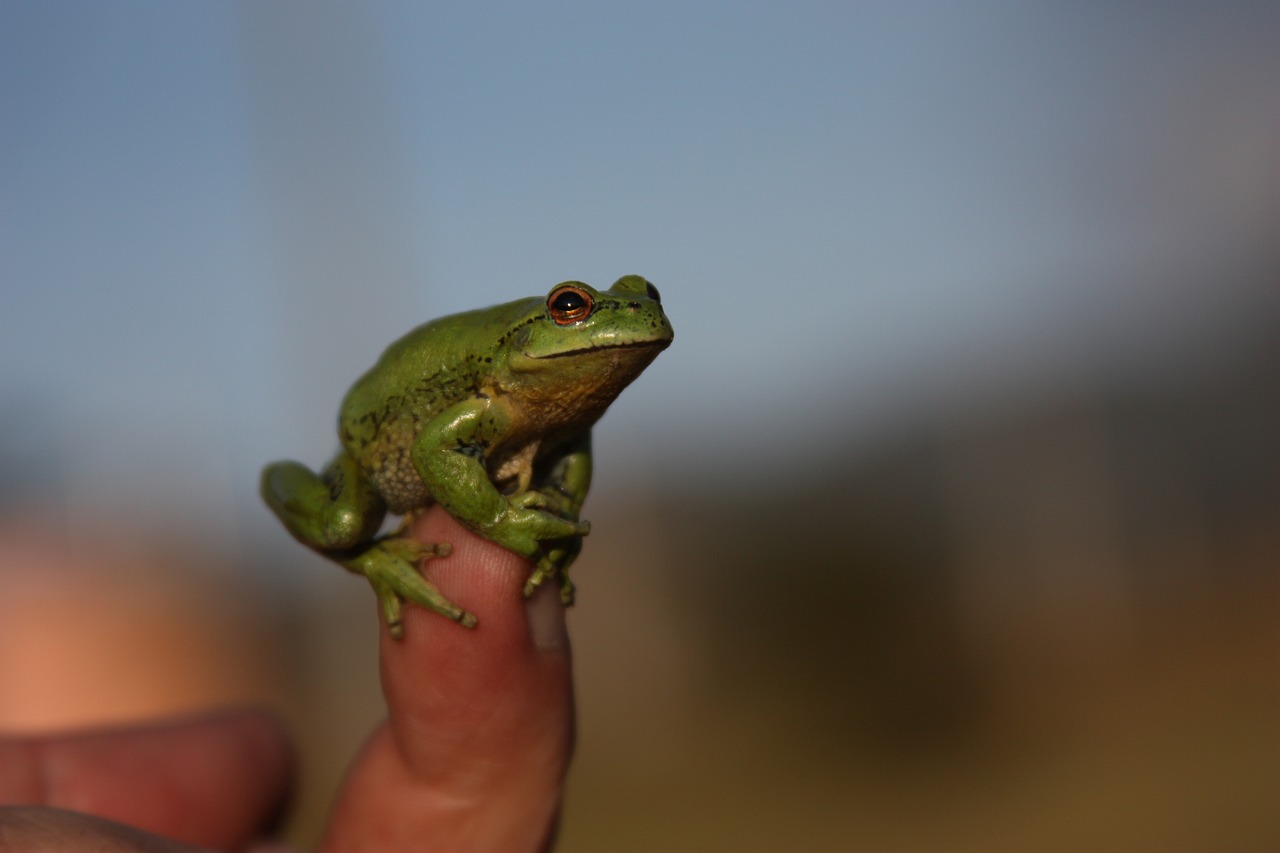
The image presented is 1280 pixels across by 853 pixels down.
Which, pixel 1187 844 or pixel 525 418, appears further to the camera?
pixel 1187 844

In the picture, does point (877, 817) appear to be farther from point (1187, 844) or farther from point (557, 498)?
point (557, 498)

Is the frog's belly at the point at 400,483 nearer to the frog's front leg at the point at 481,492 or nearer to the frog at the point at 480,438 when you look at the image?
the frog at the point at 480,438

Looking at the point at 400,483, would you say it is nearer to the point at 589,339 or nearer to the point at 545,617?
the point at 545,617

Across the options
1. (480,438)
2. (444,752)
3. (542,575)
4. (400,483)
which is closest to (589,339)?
(480,438)

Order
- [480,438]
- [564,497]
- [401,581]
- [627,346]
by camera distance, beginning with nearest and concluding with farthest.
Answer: [627,346] → [480,438] → [401,581] → [564,497]

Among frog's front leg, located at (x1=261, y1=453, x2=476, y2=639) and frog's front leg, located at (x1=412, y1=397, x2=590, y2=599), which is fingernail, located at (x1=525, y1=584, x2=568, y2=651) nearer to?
frog's front leg, located at (x1=412, y1=397, x2=590, y2=599)

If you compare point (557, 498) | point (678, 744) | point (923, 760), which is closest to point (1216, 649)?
point (923, 760)

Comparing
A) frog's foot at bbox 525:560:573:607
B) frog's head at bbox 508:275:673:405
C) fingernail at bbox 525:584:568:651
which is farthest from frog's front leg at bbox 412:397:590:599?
frog's head at bbox 508:275:673:405
